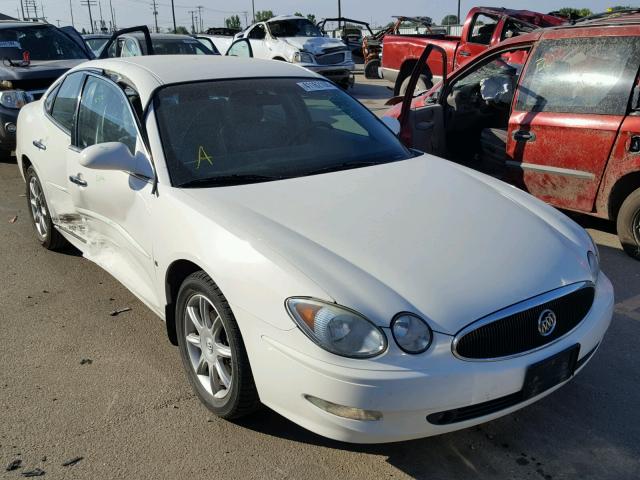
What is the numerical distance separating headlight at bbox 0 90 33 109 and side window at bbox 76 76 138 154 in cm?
456

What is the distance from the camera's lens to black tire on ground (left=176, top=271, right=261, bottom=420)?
260 cm

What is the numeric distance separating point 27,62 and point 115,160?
6617mm

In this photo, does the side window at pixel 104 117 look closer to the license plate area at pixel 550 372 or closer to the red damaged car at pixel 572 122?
the license plate area at pixel 550 372

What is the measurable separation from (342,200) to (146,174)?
40.2 inches

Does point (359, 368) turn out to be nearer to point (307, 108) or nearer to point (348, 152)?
point (348, 152)

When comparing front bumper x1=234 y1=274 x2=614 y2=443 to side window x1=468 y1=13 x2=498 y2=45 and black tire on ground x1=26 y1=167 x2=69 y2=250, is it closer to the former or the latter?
black tire on ground x1=26 y1=167 x2=69 y2=250

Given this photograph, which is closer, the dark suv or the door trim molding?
the door trim molding

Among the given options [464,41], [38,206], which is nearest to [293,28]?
[464,41]

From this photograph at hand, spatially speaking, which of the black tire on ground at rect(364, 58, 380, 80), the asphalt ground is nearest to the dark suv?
the asphalt ground

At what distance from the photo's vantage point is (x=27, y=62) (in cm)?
870

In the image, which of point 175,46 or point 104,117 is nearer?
point 104,117

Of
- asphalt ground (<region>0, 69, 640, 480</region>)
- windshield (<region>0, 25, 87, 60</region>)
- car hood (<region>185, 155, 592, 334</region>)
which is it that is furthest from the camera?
windshield (<region>0, 25, 87, 60</region>)

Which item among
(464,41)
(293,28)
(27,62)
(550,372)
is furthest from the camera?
(293,28)

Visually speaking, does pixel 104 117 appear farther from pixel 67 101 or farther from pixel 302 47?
pixel 302 47
